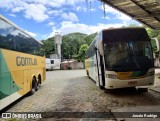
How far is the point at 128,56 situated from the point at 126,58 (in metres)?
0.13

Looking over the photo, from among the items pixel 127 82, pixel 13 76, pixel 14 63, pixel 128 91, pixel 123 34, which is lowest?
pixel 128 91

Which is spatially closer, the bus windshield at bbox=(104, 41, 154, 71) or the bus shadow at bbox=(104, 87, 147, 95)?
the bus windshield at bbox=(104, 41, 154, 71)

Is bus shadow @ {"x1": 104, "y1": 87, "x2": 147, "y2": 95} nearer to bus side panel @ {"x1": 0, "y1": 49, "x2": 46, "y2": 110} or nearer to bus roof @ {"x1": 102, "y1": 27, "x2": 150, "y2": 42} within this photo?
bus roof @ {"x1": 102, "y1": 27, "x2": 150, "y2": 42}

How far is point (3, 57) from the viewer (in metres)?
8.68

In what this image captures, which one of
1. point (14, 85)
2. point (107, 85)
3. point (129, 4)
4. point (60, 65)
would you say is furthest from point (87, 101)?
point (60, 65)

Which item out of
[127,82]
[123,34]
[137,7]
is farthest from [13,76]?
[137,7]

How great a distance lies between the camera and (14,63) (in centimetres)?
1002

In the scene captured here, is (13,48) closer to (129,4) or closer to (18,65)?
(18,65)

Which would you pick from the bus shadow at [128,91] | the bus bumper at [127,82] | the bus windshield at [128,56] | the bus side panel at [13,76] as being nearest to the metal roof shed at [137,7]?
the bus windshield at [128,56]

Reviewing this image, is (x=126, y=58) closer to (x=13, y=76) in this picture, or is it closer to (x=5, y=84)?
(x=13, y=76)

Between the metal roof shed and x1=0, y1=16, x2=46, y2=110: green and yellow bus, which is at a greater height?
the metal roof shed

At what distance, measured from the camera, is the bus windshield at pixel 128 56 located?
37.3 ft

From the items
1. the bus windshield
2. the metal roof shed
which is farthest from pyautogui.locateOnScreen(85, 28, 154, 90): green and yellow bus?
the metal roof shed

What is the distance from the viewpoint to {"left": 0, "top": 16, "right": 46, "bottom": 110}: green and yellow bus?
869cm
